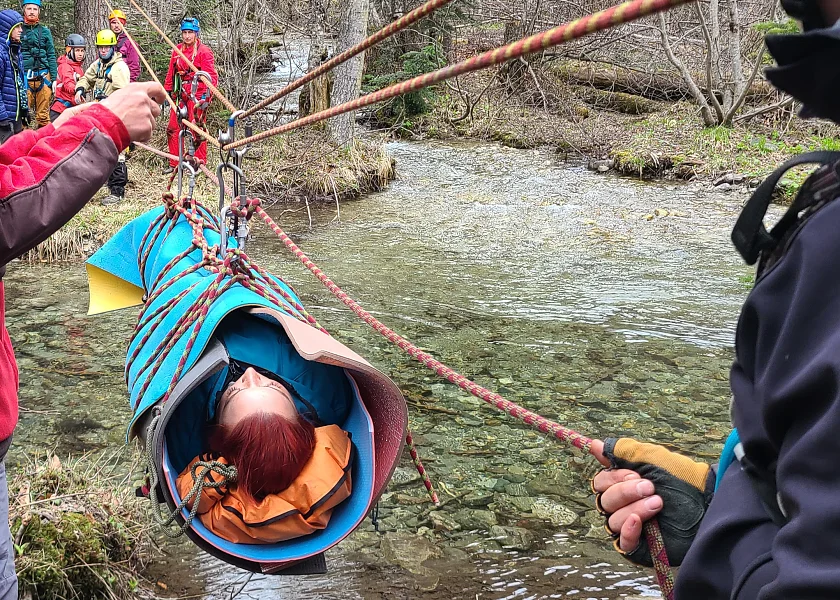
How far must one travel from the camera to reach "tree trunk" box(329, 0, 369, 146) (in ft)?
29.1

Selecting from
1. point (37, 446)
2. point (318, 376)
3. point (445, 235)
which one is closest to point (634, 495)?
point (318, 376)

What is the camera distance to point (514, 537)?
9.46 feet

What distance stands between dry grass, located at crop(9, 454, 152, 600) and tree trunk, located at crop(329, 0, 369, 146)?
6.91m

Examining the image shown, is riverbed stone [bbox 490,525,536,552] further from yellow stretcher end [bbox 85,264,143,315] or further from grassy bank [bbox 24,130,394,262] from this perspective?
grassy bank [bbox 24,130,394,262]

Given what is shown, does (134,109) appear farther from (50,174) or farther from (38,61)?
(38,61)

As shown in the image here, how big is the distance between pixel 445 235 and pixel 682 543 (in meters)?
6.26

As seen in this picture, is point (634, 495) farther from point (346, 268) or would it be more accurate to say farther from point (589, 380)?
point (346, 268)

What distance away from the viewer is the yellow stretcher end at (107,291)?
2953 millimetres

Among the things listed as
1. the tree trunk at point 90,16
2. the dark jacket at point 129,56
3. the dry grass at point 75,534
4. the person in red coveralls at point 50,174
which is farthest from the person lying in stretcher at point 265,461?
the tree trunk at point 90,16

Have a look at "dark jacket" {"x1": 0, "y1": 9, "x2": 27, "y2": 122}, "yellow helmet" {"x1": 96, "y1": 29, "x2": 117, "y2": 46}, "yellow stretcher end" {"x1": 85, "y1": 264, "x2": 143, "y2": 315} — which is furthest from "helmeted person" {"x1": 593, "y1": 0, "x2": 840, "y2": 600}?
"dark jacket" {"x1": 0, "y1": 9, "x2": 27, "y2": 122}

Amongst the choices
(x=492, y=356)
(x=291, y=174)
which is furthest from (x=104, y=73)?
(x=492, y=356)

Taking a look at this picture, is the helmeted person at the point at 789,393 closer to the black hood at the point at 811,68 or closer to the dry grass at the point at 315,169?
the black hood at the point at 811,68

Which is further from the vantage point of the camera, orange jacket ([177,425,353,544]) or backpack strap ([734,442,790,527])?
orange jacket ([177,425,353,544])

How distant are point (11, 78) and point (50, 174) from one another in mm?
6791
